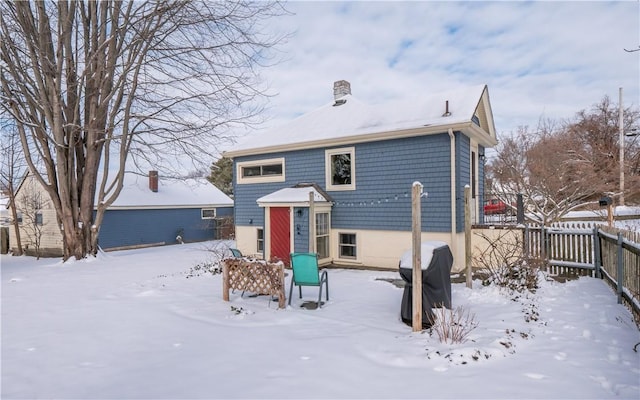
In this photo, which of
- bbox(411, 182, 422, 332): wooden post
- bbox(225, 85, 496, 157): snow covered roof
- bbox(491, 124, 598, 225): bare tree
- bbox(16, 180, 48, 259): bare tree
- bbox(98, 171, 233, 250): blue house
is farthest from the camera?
bbox(98, 171, 233, 250): blue house

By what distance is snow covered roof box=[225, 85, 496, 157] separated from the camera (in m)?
9.69

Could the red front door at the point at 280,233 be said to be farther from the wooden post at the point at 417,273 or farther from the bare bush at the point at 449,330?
the bare bush at the point at 449,330

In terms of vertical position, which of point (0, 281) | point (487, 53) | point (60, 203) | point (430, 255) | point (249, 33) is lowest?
point (0, 281)

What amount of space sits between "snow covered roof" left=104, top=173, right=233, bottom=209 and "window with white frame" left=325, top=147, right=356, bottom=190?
32.3ft

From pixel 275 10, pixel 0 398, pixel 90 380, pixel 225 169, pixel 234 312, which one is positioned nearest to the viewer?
pixel 0 398

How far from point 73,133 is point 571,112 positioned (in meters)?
31.4

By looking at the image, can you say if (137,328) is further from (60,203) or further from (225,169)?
(225,169)

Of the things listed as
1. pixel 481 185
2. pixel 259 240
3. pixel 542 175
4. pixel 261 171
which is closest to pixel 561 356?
pixel 481 185

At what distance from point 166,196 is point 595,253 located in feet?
68.6

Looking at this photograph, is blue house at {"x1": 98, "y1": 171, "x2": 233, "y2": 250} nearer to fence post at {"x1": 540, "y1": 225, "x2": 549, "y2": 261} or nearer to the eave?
the eave

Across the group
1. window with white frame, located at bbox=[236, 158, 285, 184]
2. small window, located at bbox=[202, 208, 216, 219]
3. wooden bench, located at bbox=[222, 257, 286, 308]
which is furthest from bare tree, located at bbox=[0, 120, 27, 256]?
wooden bench, located at bbox=[222, 257, 286, 308]

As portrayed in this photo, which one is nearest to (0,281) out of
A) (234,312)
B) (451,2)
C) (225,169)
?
(234,312)

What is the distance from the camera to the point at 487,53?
1073 centimetres

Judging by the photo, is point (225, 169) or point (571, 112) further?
point (225, 169)
